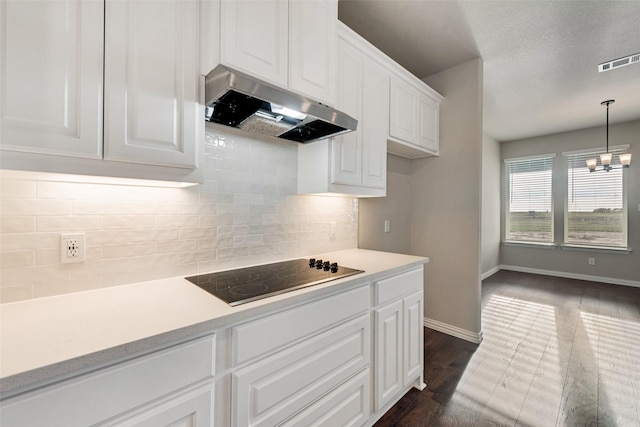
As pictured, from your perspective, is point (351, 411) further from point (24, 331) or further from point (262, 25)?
point (262, 25)

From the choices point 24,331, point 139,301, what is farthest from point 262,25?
point 24,331

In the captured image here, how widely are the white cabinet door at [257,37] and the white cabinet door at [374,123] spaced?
793mm

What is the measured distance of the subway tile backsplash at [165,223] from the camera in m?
1.04

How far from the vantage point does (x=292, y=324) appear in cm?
114

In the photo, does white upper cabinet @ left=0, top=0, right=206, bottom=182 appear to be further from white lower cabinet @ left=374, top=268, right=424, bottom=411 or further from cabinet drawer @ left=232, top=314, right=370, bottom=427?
white lower cabinet @ left=374, top=268, right=424, bottom=411

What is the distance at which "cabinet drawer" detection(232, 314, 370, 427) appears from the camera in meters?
1.01

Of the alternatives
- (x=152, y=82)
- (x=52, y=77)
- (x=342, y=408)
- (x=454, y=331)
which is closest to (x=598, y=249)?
(x=454, y=331)

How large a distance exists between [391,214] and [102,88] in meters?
2.51

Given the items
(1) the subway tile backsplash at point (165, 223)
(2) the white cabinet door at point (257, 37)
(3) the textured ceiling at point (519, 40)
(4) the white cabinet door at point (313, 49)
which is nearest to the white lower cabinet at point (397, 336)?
(1) the subway tile backsplash at point (165, 223)

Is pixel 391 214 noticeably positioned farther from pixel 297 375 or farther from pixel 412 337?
pixel 297 375

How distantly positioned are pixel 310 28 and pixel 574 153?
19.6ft

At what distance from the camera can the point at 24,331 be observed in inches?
31.6

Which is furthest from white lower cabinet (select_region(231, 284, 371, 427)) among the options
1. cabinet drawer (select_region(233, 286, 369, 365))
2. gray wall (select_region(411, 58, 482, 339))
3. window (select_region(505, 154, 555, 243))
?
window (select_region(505, 154, 555, 243))

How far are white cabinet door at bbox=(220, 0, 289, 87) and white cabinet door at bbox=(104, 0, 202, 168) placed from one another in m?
0.14
